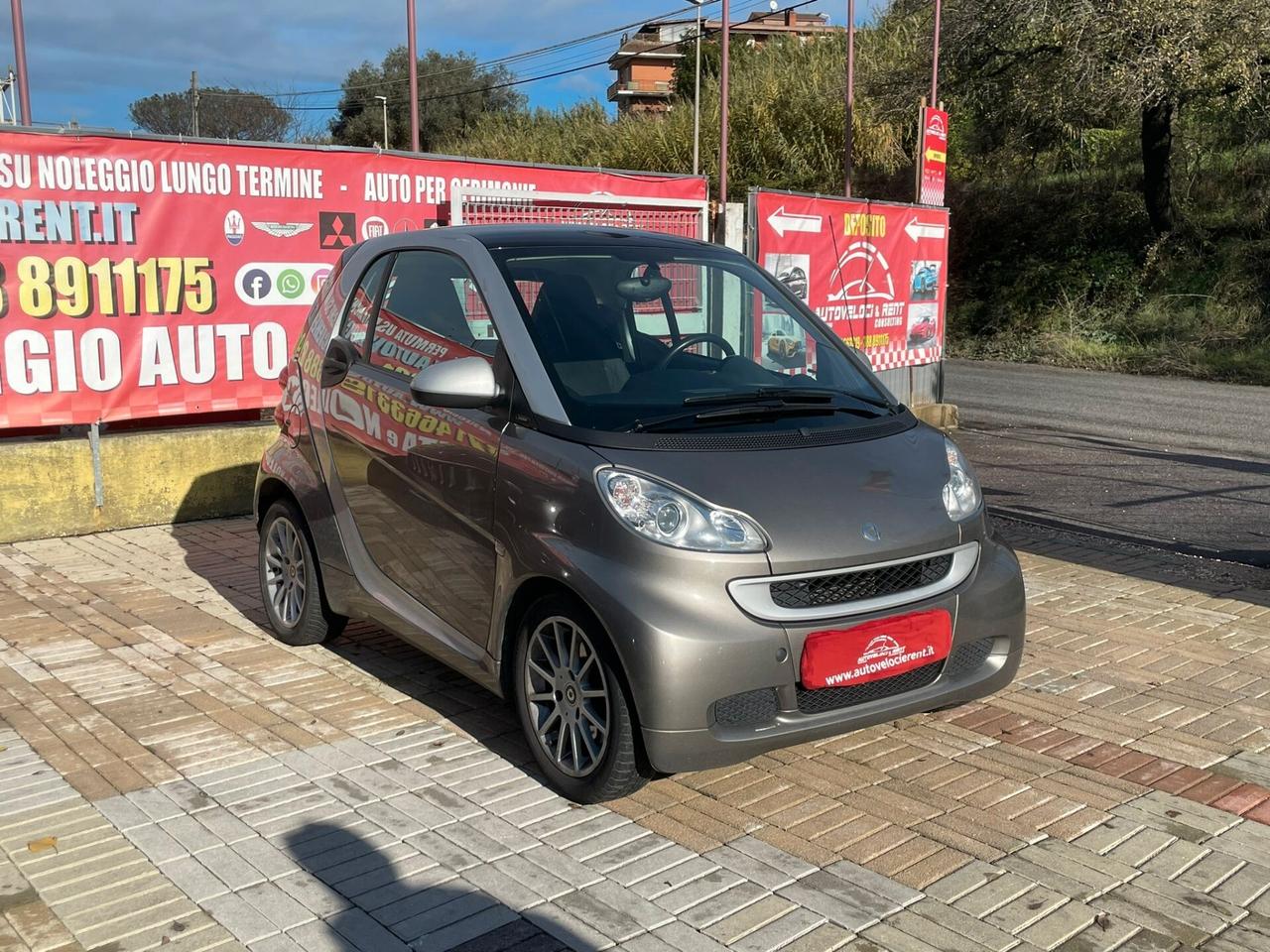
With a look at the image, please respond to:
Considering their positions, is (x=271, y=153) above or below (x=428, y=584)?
above

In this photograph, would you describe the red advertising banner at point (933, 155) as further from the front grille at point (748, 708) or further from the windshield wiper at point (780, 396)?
the front grille at point (748, 708)

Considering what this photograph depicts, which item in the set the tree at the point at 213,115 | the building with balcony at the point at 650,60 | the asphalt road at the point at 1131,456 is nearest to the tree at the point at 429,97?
the tree at the point at 213,115

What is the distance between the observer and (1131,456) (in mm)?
11469

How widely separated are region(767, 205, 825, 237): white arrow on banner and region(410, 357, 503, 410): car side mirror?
6.44 metres

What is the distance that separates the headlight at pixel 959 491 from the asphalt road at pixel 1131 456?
3.86 meters

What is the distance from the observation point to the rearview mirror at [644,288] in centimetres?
463

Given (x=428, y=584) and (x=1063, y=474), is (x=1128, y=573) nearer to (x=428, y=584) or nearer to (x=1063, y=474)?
(x=1063, y=474)

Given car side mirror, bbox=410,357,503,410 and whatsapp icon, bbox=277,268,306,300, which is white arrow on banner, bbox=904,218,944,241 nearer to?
whatsapp icon, bbox=277,268,306,300

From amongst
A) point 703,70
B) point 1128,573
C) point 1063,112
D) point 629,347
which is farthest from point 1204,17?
point 703,70

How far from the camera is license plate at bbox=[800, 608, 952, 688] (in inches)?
145

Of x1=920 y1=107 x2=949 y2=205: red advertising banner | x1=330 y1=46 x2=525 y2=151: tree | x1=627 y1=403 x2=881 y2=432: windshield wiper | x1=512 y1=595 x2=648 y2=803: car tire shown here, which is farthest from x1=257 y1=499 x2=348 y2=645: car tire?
x1=330 y1=46 x2=525 y2=151: tree

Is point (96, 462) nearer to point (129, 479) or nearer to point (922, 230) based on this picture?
point (129, 479)

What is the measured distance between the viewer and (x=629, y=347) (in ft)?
14.5

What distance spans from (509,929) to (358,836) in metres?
0.75
